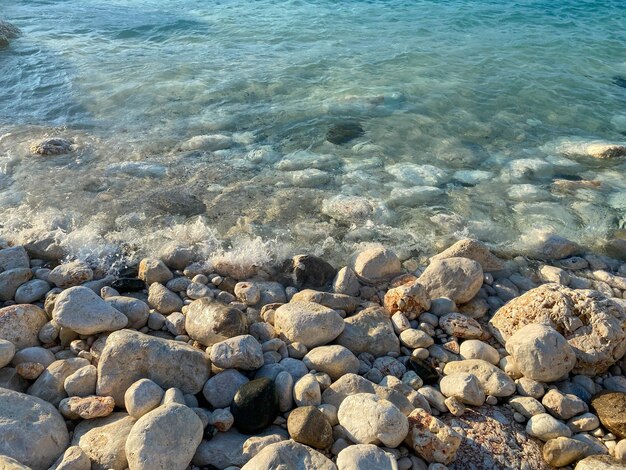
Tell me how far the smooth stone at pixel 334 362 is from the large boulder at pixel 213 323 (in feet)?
1.90

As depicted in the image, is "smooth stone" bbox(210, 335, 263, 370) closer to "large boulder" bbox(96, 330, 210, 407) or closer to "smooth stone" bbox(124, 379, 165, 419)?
"large boulder" bbox(96, 330, 210, 407)

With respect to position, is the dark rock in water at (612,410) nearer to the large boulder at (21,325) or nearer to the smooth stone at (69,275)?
the large boulder at (21,325)

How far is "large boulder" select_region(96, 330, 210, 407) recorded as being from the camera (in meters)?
3.17

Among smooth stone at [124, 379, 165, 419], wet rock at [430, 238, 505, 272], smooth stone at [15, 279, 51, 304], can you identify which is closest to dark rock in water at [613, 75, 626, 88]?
wet rock at [430, 238, 505, 272]

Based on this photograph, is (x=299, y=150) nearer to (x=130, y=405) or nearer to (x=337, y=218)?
(x=337, y=218)

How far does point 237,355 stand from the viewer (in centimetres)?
332

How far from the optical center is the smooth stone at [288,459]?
2.61m

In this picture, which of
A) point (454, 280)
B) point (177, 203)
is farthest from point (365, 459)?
point (177, 203)

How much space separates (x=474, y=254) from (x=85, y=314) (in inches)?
134

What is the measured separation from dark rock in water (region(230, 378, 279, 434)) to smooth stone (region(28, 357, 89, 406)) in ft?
3.72

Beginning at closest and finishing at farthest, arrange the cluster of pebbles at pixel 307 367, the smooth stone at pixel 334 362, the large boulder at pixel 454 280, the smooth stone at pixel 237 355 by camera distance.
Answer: the cluster of pebbles at pixel 307 367
the smooth stone at pixel 237 355
the smooth stone at pixel 334 362
the large boulder at pixel 454 280

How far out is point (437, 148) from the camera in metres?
7.30

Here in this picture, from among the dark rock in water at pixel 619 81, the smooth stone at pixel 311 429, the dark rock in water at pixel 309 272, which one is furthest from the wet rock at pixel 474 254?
the dark rock in water at pixel 619 81

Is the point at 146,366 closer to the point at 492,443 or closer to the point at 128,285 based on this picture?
the point at 128,285
